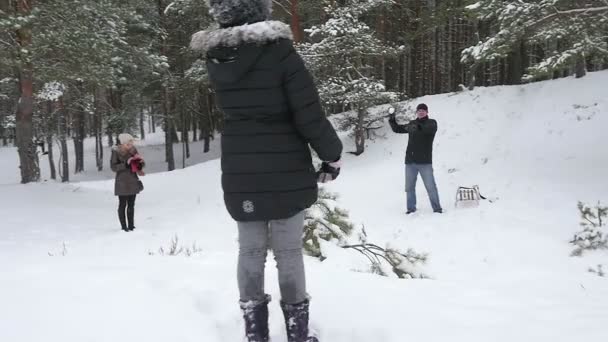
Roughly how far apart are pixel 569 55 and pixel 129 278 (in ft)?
30.4

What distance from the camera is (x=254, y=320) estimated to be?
114 inches

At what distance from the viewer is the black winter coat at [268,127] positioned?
2.68 meters

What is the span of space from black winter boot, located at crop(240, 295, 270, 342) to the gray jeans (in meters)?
0.04

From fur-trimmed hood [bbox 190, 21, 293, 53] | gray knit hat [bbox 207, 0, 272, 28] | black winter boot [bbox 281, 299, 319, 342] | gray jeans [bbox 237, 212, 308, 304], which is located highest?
gray knit hat [bbox 207, 0, 272, 28]

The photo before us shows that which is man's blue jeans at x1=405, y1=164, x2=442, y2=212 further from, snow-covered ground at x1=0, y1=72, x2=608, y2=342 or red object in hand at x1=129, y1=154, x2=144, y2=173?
red object in hand at x1=129, y1=154, x2=144, y2=173

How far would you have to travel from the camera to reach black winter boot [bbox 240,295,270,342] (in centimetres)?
289

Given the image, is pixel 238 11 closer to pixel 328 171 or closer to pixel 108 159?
pixel 328 171

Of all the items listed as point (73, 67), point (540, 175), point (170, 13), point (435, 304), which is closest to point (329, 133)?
point (435, 304)

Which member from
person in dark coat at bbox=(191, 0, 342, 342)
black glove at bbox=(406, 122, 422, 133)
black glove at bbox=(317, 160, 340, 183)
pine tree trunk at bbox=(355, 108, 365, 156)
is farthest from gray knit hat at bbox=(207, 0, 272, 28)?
pine tree trunk at bbox=(355, 108, 365, 156)

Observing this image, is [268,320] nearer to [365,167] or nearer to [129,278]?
[129,278]

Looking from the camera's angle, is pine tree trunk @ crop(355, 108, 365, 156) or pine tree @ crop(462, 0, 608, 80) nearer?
pine tree @ crop(462, 0, 608, 80)

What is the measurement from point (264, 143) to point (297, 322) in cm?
104

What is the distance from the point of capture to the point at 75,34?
11406mm

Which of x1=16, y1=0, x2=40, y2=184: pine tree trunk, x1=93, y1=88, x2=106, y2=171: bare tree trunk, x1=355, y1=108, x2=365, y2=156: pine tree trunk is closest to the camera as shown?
x1=16, y1=0, x2=40, y2=184: pine tree trunk
